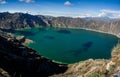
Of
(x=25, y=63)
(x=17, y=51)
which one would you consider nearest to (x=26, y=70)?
(x=25, y=63)

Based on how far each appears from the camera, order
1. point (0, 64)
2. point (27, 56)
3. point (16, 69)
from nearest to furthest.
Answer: point (0, 64), point (16, 69), point (27, 56)

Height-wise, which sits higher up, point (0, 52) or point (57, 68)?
point (0, 52)

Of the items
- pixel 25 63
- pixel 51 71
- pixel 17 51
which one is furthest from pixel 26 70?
pixel 17 51

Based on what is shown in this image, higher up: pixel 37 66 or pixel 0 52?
pixel 0 52

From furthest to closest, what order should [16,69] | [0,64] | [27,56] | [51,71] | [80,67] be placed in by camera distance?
[27,56]
[51,71]
[80,67]
[16,69]
[0,64]

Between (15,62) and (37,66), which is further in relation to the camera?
(37,66)

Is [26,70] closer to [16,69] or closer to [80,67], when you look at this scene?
[16,69]

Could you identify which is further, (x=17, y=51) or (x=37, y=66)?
(x=17, y=51)

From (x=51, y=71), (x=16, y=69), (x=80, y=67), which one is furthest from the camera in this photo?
(x=51, y=71)

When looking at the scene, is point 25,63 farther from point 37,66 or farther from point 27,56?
point 27,56
